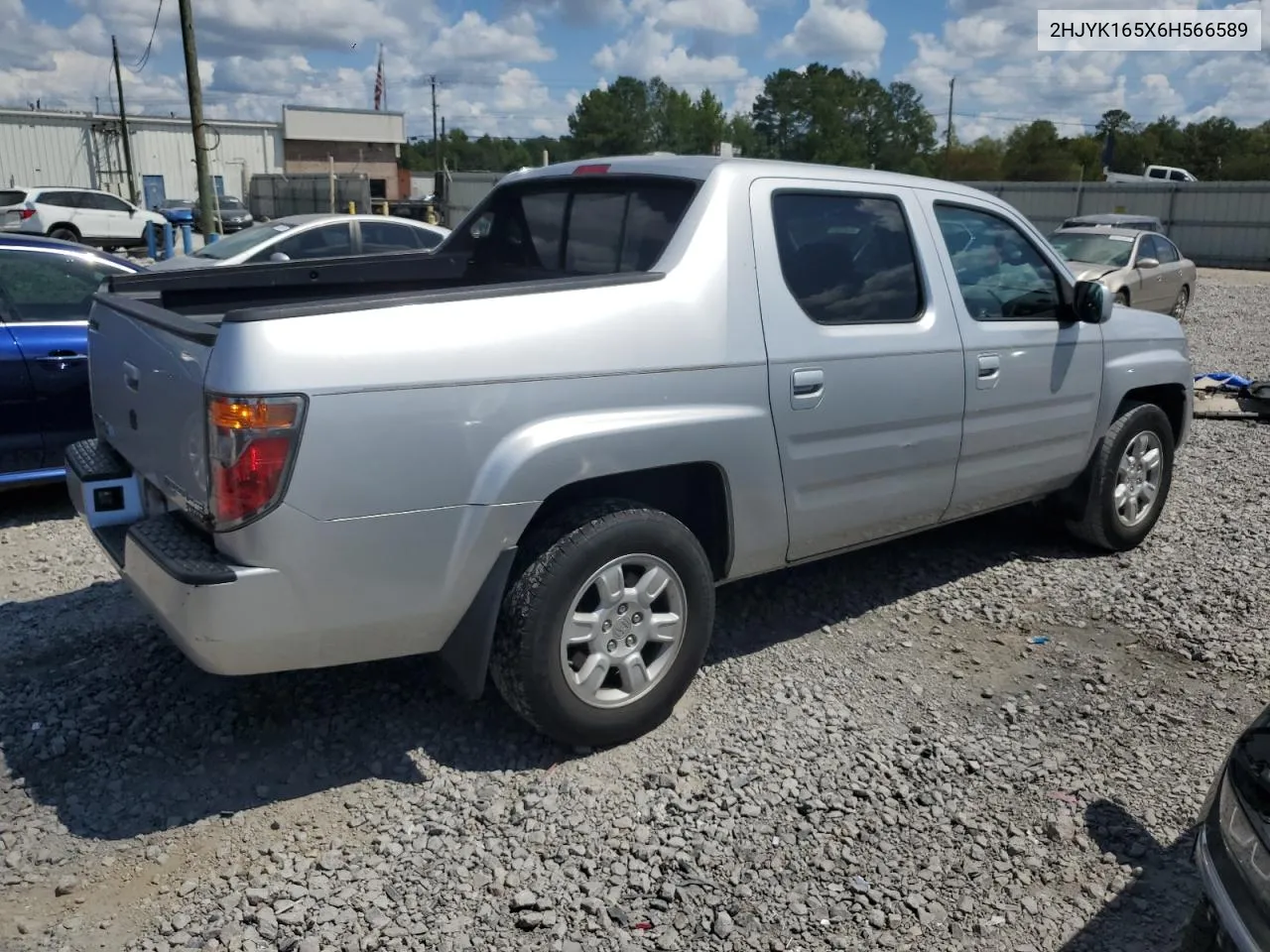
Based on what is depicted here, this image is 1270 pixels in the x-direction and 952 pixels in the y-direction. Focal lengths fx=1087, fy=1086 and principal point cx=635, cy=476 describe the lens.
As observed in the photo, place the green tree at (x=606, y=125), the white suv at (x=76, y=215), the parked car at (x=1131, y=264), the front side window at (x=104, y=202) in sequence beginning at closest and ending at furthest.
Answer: the parked car at (x=1131, y=264) < the white suv at (x=76, y=215) < the front side window at (x=104, y=202) < the green tree at (x=606, y=125)

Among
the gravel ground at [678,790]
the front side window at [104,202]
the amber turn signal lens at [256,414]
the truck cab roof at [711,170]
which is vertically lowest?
the gravel ground at [678,790]

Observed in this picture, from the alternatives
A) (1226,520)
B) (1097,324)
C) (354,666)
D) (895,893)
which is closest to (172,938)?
(354,666)

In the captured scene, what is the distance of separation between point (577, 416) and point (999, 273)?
8.41ft

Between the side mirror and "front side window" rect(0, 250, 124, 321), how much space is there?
198 inches

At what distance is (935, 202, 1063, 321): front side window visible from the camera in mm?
4703

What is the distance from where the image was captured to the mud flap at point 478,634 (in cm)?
331

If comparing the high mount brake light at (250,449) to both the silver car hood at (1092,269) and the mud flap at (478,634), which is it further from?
the silver car hood at (1092,269)

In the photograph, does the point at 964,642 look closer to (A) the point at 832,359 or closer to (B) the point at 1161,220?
Result: (A) the point at 832,359

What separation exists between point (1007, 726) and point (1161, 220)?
3344 centimetres

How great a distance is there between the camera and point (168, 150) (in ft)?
178

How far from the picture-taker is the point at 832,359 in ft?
13.1

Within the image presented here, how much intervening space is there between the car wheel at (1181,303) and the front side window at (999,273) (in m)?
12.6

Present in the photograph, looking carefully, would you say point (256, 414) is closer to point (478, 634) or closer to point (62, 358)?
point (478, 634)

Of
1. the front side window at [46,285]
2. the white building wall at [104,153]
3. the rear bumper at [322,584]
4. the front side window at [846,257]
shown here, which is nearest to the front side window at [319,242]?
the front side window at [46,285]
